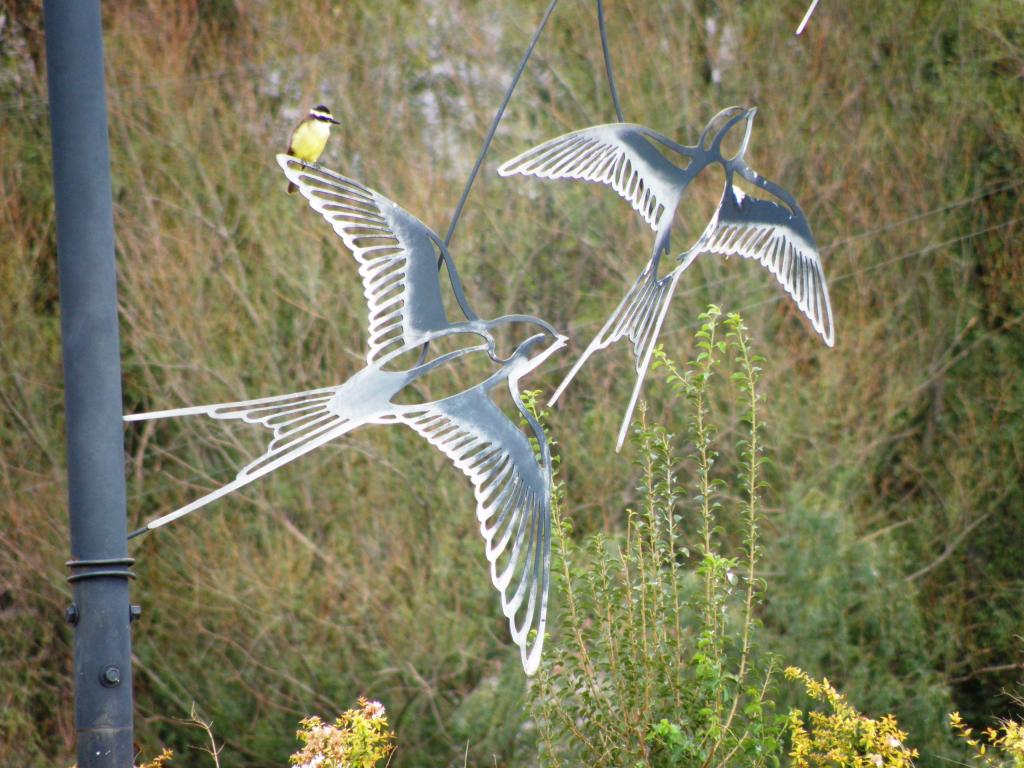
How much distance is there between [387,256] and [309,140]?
1.08 feet

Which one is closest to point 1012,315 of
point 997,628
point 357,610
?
point 997,628

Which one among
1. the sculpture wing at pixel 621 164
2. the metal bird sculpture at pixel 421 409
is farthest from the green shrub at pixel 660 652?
the metal bird sculpture at pixel 421 409

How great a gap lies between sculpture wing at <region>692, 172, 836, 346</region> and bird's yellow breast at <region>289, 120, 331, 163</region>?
40.5 inches

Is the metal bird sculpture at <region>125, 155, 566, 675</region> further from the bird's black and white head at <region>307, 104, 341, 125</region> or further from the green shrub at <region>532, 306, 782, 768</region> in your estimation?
the green shrub at <region>532, 306, 782, 768</region>

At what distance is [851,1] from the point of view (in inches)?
349

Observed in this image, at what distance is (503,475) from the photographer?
2.46 meters

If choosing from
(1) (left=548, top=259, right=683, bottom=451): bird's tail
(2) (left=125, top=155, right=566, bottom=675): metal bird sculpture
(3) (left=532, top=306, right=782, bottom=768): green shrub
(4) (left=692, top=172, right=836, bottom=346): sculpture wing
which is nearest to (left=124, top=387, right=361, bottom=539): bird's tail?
(2) (left=125, top=155, right=566, bottom=675): metal bird sculpture

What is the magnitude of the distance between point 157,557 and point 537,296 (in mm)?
2663

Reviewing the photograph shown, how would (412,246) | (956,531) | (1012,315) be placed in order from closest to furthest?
1. (412,246)
2. (956,531)
3. (1012,315)

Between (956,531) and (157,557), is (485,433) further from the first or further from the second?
(956,531)

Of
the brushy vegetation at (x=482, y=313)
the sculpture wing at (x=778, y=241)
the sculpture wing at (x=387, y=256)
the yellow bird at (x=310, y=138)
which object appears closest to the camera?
the sculpture wing at (x=387, y=256)

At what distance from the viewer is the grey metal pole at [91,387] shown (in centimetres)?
216

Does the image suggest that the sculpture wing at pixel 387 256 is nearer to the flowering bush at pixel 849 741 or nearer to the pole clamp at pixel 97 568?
the pole clamp at pixel 97 568

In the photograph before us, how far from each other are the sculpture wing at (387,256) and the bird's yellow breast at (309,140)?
128 millimetres
